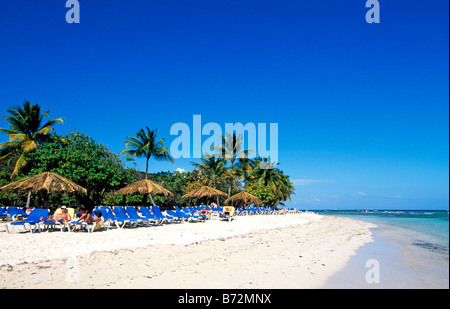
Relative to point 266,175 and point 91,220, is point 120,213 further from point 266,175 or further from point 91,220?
point 266,175

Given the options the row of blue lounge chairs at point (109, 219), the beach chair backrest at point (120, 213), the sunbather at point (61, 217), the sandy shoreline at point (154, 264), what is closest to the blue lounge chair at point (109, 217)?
the row of blue lounge chairs at point (109, 219)

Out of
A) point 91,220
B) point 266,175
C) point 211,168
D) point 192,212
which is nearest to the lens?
point 91,220

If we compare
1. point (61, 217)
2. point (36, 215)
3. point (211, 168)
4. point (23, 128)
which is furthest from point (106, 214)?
point (211, 168)

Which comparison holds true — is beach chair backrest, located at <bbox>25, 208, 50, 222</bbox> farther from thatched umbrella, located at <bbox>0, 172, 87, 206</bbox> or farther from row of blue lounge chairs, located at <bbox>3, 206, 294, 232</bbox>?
thatched umbrella, located at <bbox>0, 172, 87, 206</bbox>

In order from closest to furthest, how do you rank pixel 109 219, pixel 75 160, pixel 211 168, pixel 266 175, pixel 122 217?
pixel 109 219 → pixel 122 217 → pixel 75 160 → pixel 211 168 → pixel 266 175

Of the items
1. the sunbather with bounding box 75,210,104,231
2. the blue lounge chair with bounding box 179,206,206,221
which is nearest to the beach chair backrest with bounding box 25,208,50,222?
the sunbather with bounding box 75,210,104,231

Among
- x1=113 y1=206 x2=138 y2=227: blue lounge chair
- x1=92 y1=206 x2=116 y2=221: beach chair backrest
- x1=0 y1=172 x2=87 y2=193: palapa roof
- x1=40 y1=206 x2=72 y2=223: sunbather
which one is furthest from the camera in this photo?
x1=0 y1=172 x2=87 y2=193: palapa roof

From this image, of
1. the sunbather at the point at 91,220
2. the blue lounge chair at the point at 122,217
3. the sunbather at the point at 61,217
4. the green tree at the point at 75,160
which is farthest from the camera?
the green tree at the point at 75,160

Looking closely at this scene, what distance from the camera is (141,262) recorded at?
5.48 meters

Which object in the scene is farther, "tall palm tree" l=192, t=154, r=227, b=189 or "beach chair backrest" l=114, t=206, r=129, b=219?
"tall palm tree" l=192, t=154, r=227, b=189

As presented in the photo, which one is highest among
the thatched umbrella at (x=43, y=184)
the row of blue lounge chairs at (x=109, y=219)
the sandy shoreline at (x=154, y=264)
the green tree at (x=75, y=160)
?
the green tree at (x=75, y=160)

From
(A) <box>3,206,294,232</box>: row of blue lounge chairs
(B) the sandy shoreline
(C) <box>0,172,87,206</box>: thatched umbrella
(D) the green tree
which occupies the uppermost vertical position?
(D) the green tree

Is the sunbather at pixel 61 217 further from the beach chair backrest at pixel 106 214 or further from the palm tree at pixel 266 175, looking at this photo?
the palm tree at pixel 266 175
